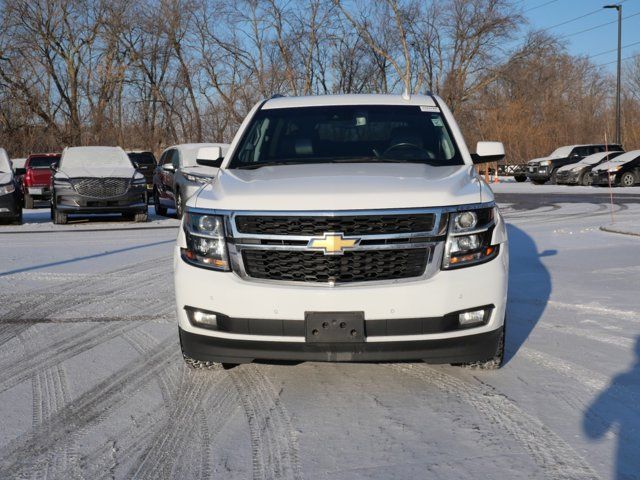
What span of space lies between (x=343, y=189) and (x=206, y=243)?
816 millimetres

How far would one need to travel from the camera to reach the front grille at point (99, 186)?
15.6 m

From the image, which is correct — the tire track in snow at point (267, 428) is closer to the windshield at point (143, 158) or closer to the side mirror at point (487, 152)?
the side mirror at point (487, 152)

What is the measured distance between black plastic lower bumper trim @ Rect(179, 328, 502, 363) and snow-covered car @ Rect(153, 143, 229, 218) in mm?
10389

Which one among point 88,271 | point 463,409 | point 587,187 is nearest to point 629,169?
point 587,187

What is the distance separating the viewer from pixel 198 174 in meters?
15.7

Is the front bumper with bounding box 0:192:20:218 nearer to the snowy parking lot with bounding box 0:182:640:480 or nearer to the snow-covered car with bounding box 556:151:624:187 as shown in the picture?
the snowy parking lot with bounding box 0:182:640:480

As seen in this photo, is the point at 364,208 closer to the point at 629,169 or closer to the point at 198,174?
the point at 198,174

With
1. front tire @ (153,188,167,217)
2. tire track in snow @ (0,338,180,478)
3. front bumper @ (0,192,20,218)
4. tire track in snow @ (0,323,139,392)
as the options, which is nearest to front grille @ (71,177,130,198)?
front bumper @ (0,192,20,218)

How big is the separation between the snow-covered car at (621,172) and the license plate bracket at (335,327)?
86.3 ft

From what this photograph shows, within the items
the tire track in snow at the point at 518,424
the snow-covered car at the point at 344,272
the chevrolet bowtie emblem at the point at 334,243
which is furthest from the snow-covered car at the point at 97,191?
the chevrolet bowtie emblem at the point at 334,243

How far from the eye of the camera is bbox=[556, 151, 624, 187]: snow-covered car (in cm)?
3000

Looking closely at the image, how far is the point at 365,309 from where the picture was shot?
397cm

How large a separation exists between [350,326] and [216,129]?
141 feet

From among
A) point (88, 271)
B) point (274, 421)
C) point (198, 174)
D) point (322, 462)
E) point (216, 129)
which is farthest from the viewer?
point (216, 129)
